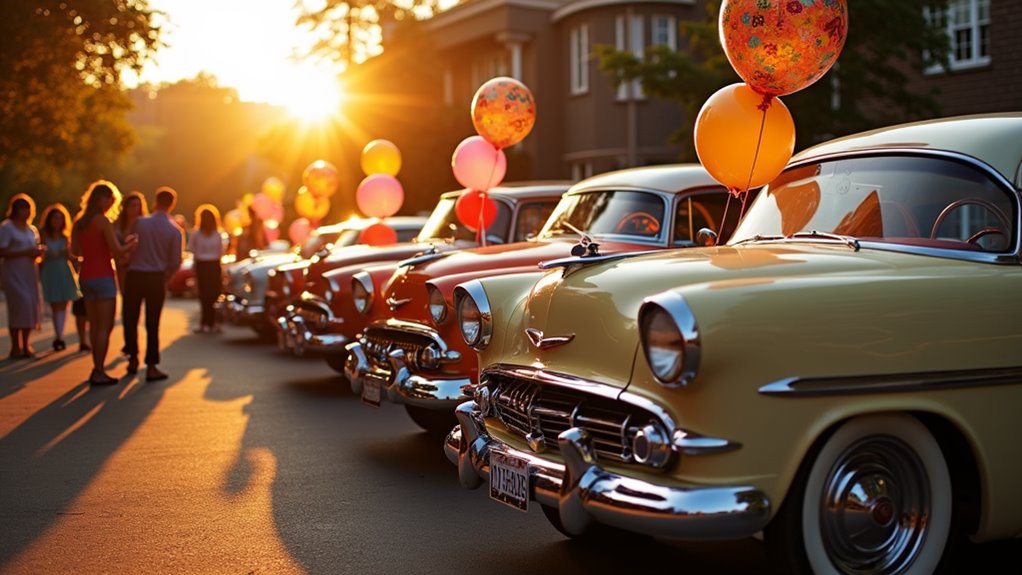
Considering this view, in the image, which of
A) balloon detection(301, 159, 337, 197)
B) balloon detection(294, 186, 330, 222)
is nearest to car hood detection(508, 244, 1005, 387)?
balloon detection(301, 159, 337, 197)

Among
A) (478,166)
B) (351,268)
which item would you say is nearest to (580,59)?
(478,166)

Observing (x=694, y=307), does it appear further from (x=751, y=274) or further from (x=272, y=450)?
(x=272, y=450)

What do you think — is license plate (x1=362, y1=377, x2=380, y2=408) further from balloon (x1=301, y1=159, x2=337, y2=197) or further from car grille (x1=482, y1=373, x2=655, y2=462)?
balloon (x1=301, y1=159, x2=337, y2=197)

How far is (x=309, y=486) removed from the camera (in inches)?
265

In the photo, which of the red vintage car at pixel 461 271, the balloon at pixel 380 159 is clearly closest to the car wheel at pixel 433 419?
the red vintage car at pixel 461 271

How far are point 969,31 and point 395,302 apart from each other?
17.1 metres

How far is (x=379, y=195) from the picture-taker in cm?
1462

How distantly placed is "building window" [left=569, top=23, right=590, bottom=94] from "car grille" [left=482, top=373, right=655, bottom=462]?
89.5ft

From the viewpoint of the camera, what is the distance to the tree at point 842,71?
18.0m

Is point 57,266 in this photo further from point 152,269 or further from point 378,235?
point 378,235

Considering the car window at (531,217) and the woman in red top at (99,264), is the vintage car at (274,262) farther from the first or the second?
the car window at (531,217)

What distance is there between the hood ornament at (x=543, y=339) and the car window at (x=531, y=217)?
18.5 feet

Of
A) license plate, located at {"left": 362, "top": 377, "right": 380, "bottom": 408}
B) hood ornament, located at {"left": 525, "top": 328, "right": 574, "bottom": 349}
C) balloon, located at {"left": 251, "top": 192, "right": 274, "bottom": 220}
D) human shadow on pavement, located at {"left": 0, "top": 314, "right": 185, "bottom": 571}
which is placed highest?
balloon, located at {"left": 251, "top": 192, "right": 274, "bottom": 220}

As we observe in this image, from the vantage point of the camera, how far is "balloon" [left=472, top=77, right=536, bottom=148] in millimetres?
11367
